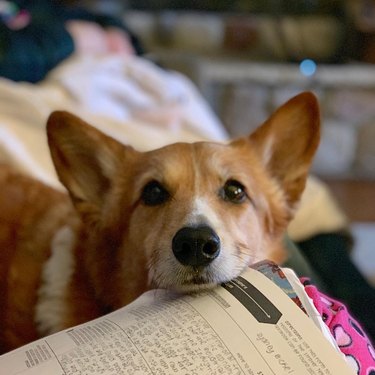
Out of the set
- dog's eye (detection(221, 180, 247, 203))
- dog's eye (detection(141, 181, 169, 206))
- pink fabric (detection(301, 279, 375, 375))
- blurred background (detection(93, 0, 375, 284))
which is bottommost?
blurred background (detection(93, 0, 375, 284))

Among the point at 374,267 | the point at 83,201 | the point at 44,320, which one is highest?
the point at 83,201

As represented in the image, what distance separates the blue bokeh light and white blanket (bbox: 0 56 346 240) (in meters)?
1.33

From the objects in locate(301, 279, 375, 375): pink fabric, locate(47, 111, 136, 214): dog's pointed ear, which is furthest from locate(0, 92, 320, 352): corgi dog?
locate(301, 279, 375, 375): pink fabric

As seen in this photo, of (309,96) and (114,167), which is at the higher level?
(309,96)

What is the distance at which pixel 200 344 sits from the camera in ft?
2.38

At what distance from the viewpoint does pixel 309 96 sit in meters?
1.31

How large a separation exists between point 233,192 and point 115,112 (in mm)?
1153

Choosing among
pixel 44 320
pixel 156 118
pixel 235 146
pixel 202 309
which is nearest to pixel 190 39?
pixel 156 118

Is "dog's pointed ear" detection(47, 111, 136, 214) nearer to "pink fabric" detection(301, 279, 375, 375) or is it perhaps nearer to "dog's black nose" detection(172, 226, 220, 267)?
"dog's black nose" detection(172, 226, 220, 267)

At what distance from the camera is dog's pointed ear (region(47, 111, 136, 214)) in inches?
50.3

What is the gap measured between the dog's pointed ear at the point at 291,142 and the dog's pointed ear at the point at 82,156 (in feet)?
→ 1.09

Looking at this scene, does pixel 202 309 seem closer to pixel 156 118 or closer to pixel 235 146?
pixel 235 146

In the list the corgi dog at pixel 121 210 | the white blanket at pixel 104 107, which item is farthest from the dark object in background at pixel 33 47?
the corgi dog at pixel 121 210

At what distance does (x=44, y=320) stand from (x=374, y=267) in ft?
5.08
